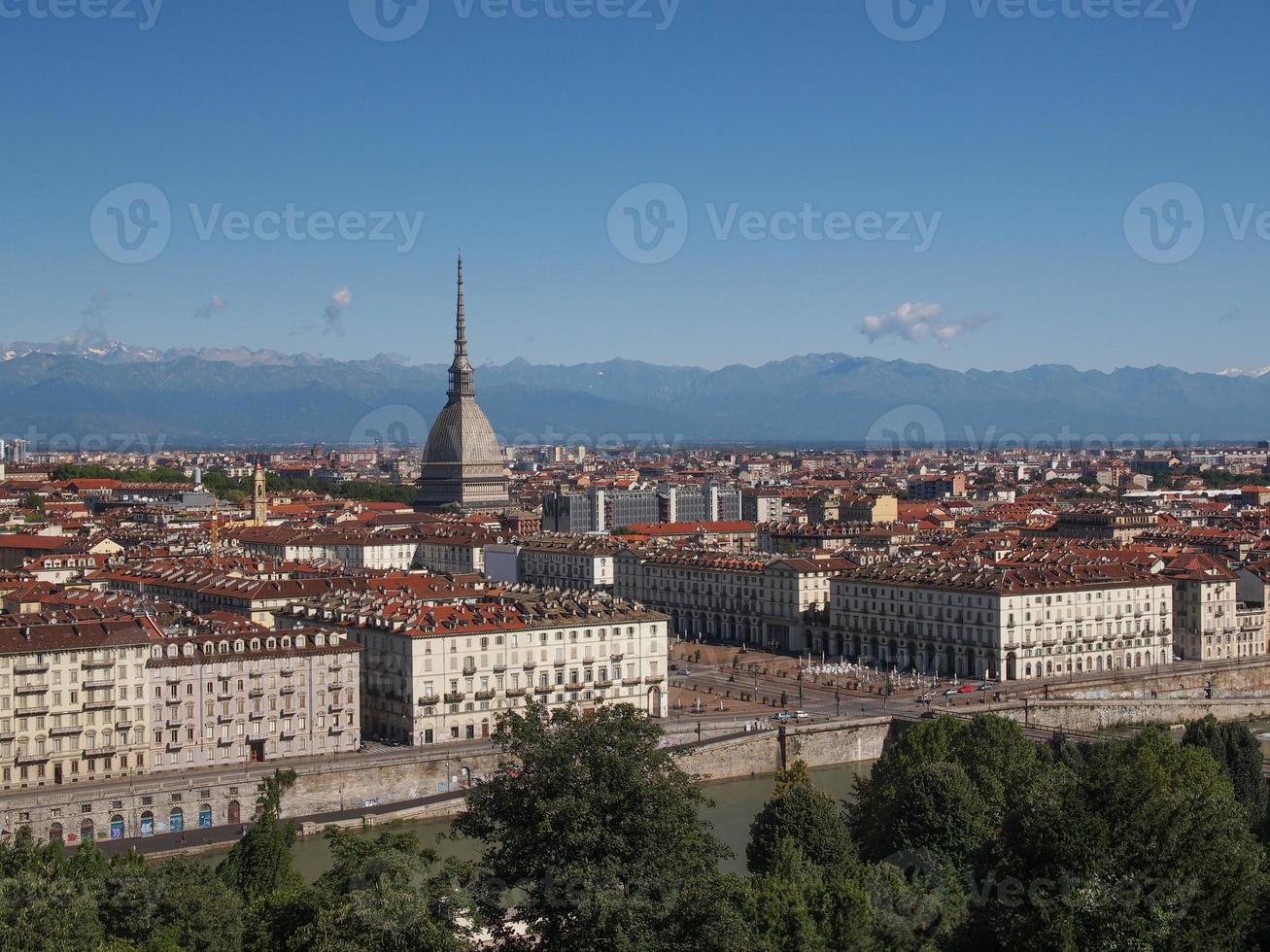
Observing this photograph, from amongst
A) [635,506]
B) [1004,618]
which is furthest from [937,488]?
[1004,618]

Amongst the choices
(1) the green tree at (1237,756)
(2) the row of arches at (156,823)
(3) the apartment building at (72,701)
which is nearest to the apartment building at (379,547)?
(3) the apartment building at (72,701)

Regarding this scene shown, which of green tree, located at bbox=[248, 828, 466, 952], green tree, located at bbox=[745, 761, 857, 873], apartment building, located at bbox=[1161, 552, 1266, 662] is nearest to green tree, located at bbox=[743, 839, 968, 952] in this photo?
green tree, located at bbox=[745, 761, 857, 873]

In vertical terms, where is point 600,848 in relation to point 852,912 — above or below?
above

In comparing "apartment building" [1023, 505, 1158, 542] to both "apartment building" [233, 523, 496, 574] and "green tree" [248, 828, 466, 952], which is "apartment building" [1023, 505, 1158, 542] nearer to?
"apartment building" [233, 523, 496, 574]

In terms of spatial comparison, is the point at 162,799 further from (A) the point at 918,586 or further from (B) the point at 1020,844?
(A) the point at 918,586

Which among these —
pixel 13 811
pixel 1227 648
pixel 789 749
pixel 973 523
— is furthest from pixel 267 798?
pixel 973 523

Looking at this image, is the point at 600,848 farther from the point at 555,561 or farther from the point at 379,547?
the point at 379,547
